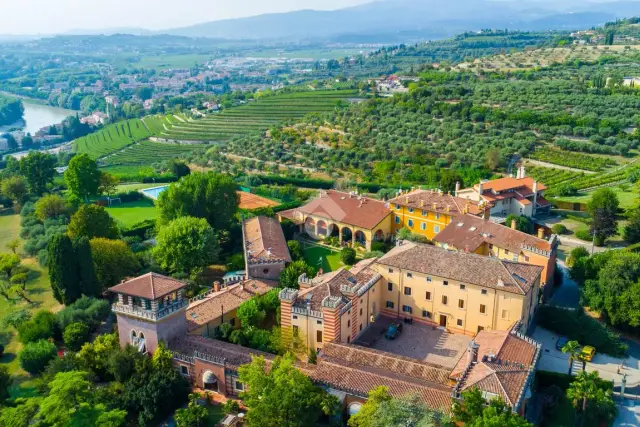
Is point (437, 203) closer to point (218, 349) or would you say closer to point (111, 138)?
point (218, 349)

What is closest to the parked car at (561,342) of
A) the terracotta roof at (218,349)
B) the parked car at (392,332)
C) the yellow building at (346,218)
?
the parked car at (392,332)

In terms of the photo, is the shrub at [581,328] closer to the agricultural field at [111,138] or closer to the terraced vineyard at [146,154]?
the terraced vineyard at [146,154]

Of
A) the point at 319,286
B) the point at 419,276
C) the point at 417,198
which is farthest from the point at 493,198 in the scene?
the point at 319,286

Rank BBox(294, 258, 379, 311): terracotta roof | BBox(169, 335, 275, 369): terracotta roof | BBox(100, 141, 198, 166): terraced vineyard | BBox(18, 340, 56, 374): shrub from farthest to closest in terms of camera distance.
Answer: BBox(100, 141, 198, 166): terraced vineyard < BBox(18, 340, 56, 374): shrub < BBox(294, 258, 379, 311): terracotta roof < BBox(169, 335, 275, 369): terracotta roof

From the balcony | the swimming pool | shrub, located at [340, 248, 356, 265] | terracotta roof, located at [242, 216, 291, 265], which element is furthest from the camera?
the swimming pool

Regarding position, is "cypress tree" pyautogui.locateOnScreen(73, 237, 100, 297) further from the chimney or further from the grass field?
the chimney

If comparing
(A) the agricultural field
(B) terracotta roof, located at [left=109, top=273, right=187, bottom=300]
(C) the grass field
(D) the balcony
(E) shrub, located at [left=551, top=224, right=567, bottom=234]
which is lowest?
(A) the agricultural field

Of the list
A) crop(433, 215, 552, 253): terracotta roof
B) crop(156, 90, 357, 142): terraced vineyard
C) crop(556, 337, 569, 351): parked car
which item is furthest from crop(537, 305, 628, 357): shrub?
crop(156, 90, 357, 142): terraced vineyard
